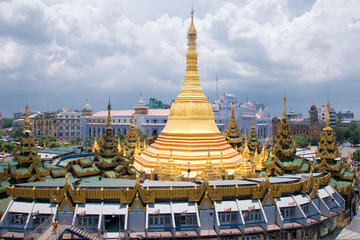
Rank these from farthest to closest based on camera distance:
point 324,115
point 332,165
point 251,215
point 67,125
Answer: point 324,115 < point 67,125 < point 332,165 < point 251,215

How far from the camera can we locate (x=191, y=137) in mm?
33375

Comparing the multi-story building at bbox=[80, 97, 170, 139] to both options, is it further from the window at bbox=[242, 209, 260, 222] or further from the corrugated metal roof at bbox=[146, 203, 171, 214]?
the window at bbox=[242, 209, 260, 222]

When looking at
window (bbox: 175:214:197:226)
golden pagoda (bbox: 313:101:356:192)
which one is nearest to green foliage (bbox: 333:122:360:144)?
golden pagoda (bbox: 313:101:356:192)

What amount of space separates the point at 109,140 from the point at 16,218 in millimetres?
11304

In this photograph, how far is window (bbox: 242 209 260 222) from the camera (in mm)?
21484

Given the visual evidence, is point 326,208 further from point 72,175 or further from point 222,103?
point 222,103

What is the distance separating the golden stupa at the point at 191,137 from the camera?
31.5 metres

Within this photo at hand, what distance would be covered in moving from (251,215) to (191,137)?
13.2 m

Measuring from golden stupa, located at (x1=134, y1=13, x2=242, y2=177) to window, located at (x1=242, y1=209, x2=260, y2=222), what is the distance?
890 cm

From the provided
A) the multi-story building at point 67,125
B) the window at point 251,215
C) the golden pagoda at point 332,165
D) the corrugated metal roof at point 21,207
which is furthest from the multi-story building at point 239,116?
the corrugated metal roof at point 21,207

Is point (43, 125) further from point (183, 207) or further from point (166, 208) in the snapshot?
point (183, 207)

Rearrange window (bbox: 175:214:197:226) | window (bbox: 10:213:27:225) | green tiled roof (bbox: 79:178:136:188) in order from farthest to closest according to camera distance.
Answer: green tiled roof (bbox: 79:178:136:188), window (bbox: 175:214:197:226), window (bbox: 10:213:27:225)

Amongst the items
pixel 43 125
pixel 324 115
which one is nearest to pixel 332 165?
pixel 43 125

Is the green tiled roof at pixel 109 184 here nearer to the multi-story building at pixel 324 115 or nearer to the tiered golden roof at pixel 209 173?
the tiered golden roof at pixel 209 173
